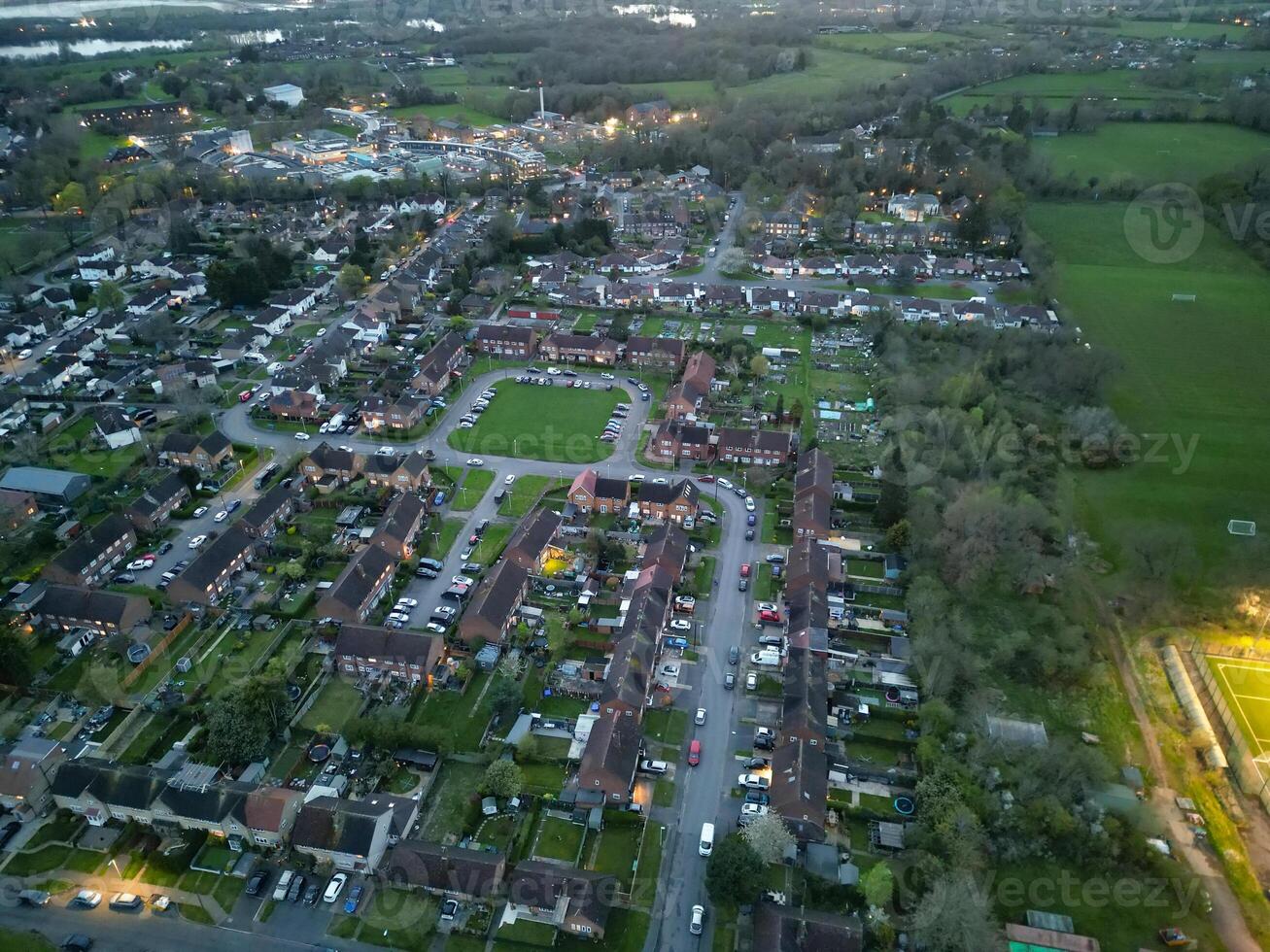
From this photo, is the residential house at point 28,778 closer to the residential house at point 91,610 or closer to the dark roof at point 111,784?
the dark roof at point 111,784

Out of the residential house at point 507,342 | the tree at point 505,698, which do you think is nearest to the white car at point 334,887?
the tree at point 505,698

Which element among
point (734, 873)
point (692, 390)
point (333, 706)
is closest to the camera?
point (734, 873)

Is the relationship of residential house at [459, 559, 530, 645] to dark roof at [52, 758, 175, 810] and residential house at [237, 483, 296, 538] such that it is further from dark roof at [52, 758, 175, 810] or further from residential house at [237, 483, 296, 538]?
residential house at [237, 483, 296, 538]

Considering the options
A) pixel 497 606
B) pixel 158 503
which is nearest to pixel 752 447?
pixel 497 606

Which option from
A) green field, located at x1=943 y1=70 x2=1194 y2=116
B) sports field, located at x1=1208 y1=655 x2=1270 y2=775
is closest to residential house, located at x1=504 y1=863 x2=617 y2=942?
sports field, located at x1=1208 y1=655 x2=1270 y2=775

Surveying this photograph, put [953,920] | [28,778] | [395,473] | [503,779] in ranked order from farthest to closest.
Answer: [395,473]
[503,779]
[28,778]
[953,920]

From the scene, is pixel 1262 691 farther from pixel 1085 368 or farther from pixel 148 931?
pixel 148 931

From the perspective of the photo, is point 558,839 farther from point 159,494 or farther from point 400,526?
point 159,494
